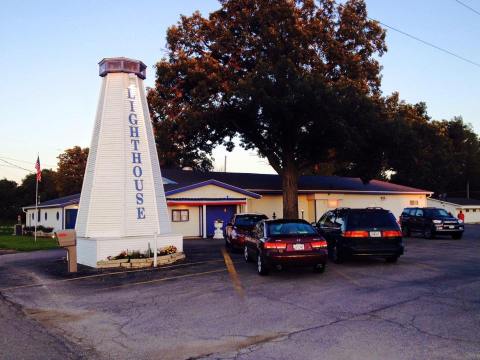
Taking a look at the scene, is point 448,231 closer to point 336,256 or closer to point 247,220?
point 247,220

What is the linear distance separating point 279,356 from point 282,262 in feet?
19.2

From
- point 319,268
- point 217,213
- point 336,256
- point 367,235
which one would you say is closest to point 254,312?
point 319,268

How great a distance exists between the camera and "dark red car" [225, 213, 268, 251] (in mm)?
18839

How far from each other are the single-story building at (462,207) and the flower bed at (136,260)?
42287 millimetres

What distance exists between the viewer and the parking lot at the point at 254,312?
6.27 metres

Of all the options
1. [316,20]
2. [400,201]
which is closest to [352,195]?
[400,201]

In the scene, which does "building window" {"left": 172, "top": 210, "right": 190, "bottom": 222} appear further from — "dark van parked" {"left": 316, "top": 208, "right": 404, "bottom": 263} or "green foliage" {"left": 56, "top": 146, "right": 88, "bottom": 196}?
"green foliage" {"left": 56, "top": 146, "right": 88, "bottom": 196}

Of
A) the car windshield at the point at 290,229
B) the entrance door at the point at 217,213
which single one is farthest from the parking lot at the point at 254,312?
the entrance door at the point at 217,213

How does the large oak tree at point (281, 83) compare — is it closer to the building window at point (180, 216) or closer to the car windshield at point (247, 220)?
the building window at point (180, 216)

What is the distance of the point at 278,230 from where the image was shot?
1259cm

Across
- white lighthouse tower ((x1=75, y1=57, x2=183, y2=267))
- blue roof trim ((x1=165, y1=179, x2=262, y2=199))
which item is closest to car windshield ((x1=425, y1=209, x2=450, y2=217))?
blue roof trim ((x1=165, y1=179, x2=262, y2=199))

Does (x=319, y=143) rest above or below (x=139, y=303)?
above

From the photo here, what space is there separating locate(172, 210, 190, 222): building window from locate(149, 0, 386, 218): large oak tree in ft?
A: 17.2

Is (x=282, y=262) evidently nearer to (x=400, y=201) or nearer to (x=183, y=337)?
(x=183, y=337)
